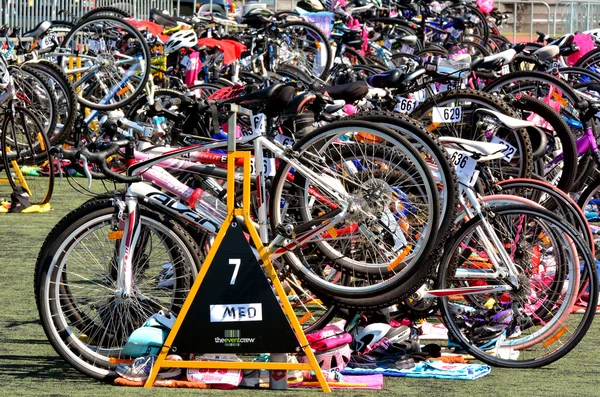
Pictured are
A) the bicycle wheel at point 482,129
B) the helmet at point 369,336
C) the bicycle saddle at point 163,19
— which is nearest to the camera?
the helmet at point 369,336

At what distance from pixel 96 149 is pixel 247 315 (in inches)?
44.5

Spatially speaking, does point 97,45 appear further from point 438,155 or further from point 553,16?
point 553,16

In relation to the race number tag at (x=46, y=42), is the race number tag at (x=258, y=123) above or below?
below

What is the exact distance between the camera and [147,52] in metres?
12.5

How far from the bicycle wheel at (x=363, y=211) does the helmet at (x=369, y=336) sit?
24 centimetres

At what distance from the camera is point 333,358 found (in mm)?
5426

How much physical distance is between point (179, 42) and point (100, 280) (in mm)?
7985

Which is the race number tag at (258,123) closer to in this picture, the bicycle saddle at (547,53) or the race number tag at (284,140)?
the race number tag at (284,140)

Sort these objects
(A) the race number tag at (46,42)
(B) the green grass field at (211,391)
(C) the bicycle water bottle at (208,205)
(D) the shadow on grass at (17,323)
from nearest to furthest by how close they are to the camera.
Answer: (B) the green grass field at (211,391)
(C) the bicycle water bottle at (208,205)
(D) the shadow on grass at (17,323)
(A) the race number tag at (46,42)

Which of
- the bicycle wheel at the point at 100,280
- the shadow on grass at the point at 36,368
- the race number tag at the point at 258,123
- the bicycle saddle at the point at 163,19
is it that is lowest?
the shadow on grass at the point at 36,368

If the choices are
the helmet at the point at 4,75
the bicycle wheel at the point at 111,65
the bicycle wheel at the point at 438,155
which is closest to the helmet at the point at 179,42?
the bicycle wheel at the point at 111,65

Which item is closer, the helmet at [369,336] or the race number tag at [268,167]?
the race number tag at [268,167]

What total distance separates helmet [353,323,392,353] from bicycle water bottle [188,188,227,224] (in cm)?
91

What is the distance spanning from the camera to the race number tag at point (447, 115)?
6.86 meters
